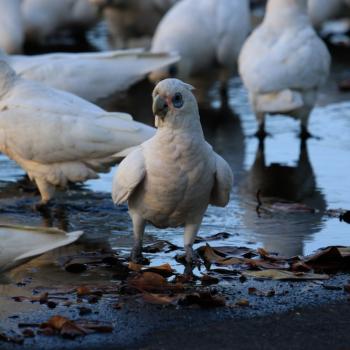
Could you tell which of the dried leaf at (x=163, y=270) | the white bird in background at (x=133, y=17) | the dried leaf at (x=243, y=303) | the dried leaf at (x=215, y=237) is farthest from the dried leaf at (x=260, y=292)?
the white bird in background at (x=133, y=17)

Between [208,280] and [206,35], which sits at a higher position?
[206,35]

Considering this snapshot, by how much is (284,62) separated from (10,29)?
4.34 m

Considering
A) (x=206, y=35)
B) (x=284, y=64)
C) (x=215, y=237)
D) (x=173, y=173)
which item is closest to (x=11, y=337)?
(x=173, y=173)

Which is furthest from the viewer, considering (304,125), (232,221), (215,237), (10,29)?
(10,29)

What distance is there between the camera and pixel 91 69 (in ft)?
37.0

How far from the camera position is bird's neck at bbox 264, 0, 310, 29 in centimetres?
1186

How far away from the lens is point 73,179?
8.84 metres

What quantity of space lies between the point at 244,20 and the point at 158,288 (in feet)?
26.8

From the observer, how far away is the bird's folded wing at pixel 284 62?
36.7ft

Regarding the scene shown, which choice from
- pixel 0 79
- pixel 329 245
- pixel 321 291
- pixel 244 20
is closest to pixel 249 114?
pixel 244 20

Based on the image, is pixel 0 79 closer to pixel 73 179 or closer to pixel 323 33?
pixel 73 179

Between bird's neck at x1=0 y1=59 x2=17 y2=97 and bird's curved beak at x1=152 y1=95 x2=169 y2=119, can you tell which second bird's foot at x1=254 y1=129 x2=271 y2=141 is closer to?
bird's neck at x1=0 y1=59 x2=17 y2=97

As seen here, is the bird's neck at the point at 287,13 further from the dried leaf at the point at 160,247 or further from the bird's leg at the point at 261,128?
the dried leaf at the point at 160,247

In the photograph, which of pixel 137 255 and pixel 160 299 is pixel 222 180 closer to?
pixel 137 255
